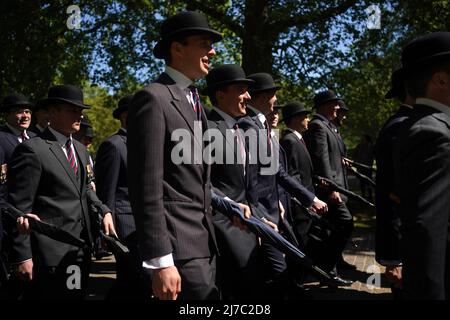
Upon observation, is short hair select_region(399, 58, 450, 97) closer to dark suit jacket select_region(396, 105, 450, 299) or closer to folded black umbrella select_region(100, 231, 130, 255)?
dark suit jacket select_region(396, 105, 450, 299)

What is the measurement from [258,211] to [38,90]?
14646 mm

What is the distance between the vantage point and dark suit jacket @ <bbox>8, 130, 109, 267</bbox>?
14.2ft

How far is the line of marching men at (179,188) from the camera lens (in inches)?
114

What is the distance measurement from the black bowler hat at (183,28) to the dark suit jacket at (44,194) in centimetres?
148

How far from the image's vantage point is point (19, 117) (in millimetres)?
7652

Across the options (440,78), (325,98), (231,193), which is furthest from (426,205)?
(325,98)

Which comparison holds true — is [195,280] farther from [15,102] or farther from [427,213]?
[15,102]

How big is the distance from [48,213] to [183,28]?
6.33 ft

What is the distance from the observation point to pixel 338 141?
796 cm

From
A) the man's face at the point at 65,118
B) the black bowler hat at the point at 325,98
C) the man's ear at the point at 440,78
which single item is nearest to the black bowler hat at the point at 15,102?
the man's face at the point at 65,118

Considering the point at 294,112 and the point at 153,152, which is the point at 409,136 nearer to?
the point at 153,152

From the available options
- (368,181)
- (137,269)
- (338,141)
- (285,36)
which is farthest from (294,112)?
(285,36)

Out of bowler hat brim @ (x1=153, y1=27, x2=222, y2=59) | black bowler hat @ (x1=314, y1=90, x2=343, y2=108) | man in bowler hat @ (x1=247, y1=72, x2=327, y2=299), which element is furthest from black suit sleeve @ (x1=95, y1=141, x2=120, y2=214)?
black bowler hat @ (x1=314, y1=90, x2=343, y2=108)

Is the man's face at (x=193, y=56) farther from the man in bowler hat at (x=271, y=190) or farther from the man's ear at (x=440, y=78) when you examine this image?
the man in bowler hat at (x=271, y=190)
